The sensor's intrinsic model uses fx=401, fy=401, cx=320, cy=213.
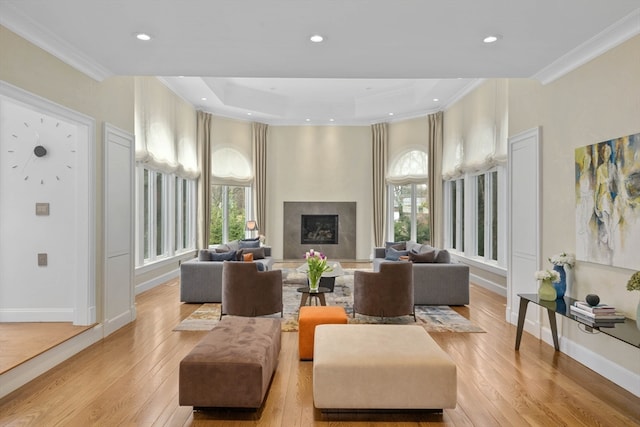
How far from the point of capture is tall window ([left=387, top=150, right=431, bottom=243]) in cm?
1105

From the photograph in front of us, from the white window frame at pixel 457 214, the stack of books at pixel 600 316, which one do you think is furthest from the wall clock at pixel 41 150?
the white window frame at pixel 457 214

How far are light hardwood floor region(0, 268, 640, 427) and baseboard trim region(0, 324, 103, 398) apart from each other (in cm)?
7

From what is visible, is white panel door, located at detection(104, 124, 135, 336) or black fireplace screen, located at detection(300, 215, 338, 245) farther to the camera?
black fireplace screen, located at detection(300, 215, 338, 245)

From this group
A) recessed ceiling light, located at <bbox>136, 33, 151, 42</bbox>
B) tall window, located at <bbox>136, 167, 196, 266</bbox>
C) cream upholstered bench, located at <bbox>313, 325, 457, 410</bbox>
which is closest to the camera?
cream upholstered bench, located at <bbox>313, 325, 457, 410</bbox>

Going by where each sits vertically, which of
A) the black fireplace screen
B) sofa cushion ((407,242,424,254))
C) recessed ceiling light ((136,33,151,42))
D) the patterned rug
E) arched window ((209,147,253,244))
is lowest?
the patterned rug

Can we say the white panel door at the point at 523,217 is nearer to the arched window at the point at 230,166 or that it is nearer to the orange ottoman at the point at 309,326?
the orange ottoman at the point at 309,326

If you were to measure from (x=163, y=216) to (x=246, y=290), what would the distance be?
4.55 meters

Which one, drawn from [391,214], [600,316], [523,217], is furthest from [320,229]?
[600,316]

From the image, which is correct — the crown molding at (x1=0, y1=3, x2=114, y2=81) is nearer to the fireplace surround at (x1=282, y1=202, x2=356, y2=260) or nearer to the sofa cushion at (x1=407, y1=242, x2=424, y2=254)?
the sofa cushion at (x1=407, y1=242, x2=424, y2=254)

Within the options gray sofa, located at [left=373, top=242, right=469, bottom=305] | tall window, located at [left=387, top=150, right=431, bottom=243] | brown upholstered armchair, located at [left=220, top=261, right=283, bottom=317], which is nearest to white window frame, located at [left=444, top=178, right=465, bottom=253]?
tall window, located at [left=387, top=150, right=431, bottom=243]

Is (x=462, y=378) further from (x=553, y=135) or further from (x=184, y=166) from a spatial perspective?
(x=184, y=166)

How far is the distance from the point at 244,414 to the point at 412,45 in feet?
12.0

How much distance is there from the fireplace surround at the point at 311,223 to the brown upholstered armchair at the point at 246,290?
6.75m

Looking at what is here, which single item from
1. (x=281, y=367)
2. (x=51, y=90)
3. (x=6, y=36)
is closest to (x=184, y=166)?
(x=51, y=90)
